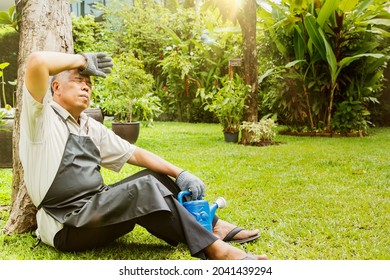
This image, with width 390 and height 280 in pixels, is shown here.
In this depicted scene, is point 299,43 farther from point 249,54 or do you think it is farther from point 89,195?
point 89,195

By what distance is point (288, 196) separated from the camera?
7.84 ft

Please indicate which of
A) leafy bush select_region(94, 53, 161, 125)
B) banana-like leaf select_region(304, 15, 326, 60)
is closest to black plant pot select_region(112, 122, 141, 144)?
leafy bush select_region(94, 53, 161, 125)

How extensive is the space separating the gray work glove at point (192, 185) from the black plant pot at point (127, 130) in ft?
7.43

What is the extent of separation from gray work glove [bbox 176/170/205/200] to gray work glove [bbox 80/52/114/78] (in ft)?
1.55

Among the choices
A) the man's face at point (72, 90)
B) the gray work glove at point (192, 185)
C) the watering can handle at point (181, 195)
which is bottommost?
the watering can handle at point (181, 195)

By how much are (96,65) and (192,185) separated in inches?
21.2

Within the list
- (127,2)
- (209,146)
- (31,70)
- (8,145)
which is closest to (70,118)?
(31,70)

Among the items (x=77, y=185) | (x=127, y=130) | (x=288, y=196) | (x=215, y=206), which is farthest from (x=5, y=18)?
(x=127, y=130)

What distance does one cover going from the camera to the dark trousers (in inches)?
58.0

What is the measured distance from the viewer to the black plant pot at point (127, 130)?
3951 mm

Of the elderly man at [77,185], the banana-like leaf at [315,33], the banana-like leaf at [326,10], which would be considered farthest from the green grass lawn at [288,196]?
the banana-like leaf at [326,10]

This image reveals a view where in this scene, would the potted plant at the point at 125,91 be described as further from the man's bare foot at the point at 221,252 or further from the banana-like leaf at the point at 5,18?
the man's bare foot at the point at 221,252

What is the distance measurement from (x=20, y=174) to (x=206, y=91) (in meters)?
3.72
